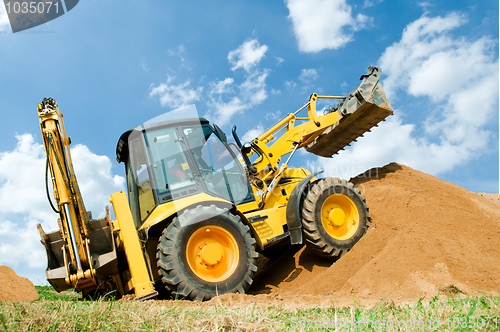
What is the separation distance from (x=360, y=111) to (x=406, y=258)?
12.7 ft

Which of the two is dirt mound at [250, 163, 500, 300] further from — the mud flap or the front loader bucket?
the front loader bucket

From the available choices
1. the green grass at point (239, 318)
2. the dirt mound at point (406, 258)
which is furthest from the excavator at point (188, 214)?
the green grass at point (239, 318)

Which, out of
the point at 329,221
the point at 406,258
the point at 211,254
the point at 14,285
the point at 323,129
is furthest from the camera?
the point at 14,285

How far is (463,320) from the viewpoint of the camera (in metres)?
2.67

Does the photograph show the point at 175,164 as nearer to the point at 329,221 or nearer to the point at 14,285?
the point at 329,221

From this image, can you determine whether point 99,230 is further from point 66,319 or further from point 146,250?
point 66,319

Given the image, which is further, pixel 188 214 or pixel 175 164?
pixel 175 164

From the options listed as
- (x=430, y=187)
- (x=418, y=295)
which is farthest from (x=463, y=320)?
(x=430, y=187)

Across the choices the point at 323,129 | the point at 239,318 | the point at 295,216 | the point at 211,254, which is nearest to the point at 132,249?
the point at 211,254

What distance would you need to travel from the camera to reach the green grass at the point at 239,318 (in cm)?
247

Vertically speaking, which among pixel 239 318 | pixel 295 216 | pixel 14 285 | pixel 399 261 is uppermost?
pixel 14 285

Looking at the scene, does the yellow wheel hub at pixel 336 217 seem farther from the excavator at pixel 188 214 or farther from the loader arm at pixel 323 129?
the loader arm at pixel 323 129

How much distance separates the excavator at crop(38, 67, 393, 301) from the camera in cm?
417

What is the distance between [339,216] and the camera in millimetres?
6074
